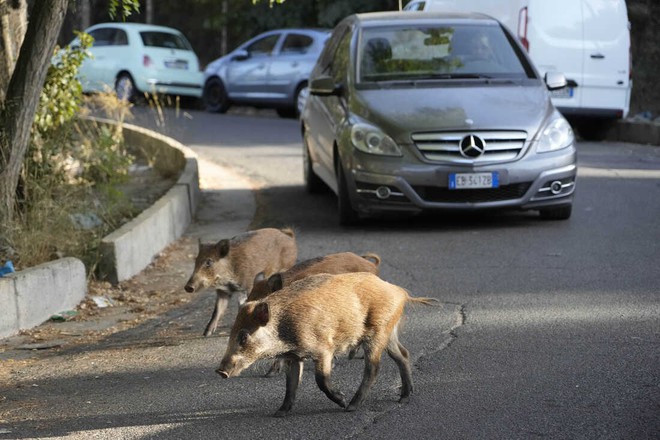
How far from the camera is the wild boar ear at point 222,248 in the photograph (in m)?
7.68

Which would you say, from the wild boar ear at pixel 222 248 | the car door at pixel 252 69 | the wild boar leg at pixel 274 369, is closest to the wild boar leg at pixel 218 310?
the wild boar ear at pixel 222 248

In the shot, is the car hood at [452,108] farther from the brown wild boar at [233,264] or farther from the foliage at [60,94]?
the brown wild boar at [233,264]

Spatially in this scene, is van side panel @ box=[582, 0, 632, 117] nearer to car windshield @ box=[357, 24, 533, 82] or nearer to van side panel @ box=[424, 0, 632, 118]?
van side panel @ box=[424, 0, 632, 118]

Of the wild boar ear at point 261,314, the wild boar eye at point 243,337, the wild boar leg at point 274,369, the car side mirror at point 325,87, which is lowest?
the wild boar leg at point 274,369

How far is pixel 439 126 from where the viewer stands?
1133 centimetres

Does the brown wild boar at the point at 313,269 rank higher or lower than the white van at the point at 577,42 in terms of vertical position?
higher

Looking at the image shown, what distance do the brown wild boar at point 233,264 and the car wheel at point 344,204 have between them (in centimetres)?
349

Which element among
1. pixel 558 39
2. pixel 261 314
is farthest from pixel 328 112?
pixel 558 39

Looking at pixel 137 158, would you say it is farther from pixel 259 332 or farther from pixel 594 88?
pixel 259 332

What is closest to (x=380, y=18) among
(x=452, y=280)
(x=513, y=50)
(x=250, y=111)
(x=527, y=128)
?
(x=513, y=50)

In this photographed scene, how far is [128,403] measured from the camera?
6398 mm

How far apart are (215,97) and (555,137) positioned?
16.5m

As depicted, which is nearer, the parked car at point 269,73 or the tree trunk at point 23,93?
the tree trunk at point 23,93

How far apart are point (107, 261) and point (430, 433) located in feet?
14.2
